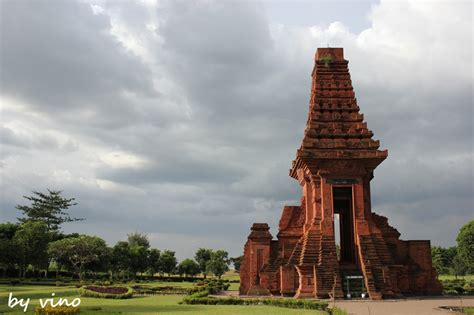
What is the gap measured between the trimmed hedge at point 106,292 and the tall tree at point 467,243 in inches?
1882

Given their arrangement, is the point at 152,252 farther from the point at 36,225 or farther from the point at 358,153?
the point at 358,153

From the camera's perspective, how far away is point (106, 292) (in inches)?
980

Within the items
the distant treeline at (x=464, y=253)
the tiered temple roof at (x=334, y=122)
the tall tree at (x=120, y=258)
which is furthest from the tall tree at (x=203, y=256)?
the tiered temple roof at (x=334, y=122)

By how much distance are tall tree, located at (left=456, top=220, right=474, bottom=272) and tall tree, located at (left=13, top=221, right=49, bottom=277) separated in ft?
168

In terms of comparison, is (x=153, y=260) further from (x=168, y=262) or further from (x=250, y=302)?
(x=250, y=302)

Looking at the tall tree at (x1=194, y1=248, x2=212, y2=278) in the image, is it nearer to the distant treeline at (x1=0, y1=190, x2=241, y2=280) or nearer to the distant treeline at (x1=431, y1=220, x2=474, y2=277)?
the distant treeline at (x1=0, y1=190, x2=241, y2=280)

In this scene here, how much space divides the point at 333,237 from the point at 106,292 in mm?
13337

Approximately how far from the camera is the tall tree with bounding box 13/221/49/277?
140 ft

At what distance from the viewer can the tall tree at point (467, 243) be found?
2208 inches

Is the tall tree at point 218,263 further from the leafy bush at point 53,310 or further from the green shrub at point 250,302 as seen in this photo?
the leafy bush at point 53,310

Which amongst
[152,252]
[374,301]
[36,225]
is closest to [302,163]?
[374,301]

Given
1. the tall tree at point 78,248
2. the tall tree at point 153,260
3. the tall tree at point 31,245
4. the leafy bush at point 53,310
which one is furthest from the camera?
the tall tree at point 153,260

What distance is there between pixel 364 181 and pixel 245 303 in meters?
10.5

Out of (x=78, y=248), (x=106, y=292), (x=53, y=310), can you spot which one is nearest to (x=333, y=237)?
(x=106, y=292)
